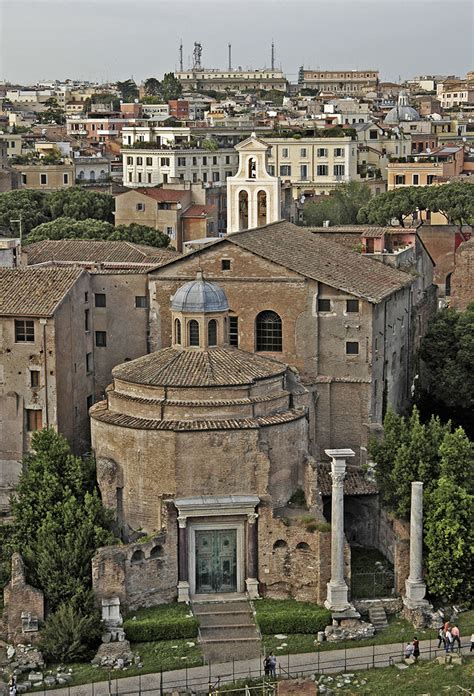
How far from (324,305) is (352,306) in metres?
0.83

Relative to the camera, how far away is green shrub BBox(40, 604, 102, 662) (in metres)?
32.4

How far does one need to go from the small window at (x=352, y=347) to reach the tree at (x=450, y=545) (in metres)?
7.74

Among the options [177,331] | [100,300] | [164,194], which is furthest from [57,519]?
[164,194]

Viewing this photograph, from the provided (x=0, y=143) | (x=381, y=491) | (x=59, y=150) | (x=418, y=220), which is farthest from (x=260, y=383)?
(x=59, y=150)

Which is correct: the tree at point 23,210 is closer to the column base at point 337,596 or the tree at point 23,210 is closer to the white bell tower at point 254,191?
the white bell tower at point 254,191

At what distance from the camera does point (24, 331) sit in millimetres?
40938

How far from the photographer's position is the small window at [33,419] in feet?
135

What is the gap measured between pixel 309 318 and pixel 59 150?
7719 centimetres

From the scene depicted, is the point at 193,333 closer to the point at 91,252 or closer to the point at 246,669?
the point at 246,669

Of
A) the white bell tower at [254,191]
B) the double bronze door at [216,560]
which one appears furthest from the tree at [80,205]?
the double bronze door at [216,560]

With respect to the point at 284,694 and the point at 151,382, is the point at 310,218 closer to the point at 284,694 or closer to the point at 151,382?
the point at 151,382

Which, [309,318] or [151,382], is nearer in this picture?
[151,382]

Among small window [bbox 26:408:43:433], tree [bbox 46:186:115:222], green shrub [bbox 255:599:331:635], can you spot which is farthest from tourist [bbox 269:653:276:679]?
tree [bbox 46:186:115:222]

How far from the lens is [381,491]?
38406 millimetres
